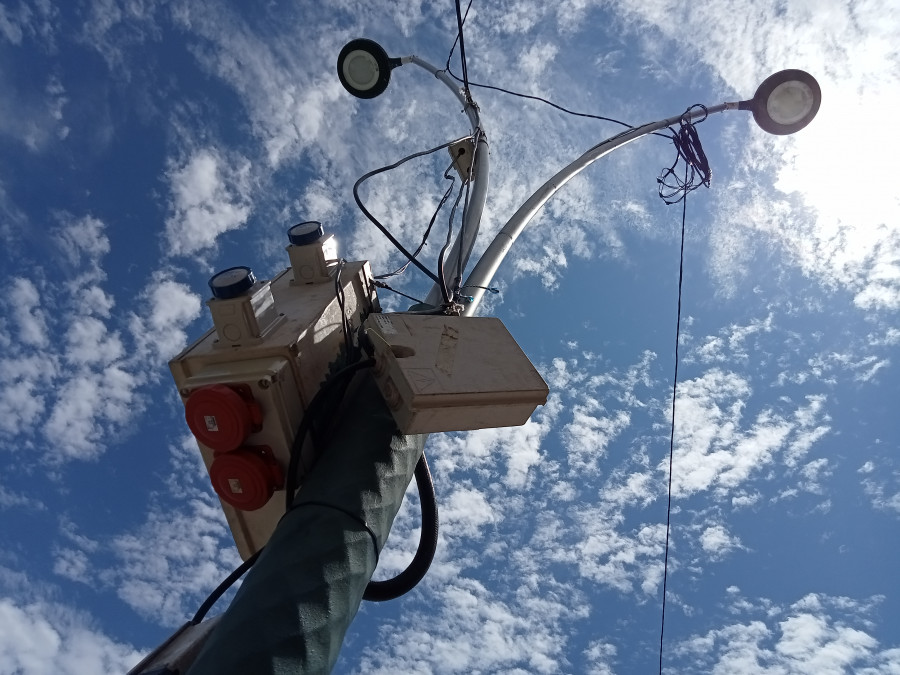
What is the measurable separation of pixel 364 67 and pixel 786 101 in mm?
2791

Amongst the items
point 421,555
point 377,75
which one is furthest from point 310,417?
point 377,75

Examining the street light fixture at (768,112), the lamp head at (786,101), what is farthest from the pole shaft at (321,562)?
the lamp head at (786,101)

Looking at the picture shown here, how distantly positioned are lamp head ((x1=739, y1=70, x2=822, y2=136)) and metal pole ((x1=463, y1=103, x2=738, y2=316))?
0.25 m

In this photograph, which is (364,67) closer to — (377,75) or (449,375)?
(377,75)

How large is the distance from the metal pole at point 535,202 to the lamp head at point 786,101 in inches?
9.7

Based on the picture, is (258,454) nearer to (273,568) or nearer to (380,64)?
(273,568)

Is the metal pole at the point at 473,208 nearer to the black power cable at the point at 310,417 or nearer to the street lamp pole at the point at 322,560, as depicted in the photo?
the black power cable at the point at 310,417

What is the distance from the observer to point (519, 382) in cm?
171

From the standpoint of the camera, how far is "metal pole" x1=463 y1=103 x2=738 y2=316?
2627 mm

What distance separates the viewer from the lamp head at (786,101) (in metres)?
4.07

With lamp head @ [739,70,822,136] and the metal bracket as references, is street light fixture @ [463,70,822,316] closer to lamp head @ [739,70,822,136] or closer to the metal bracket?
lamp head @ [739,70,822,136]

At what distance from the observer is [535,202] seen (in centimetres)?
320

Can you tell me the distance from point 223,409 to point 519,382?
0.78 meters

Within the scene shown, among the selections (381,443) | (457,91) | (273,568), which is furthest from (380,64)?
(273,568)
